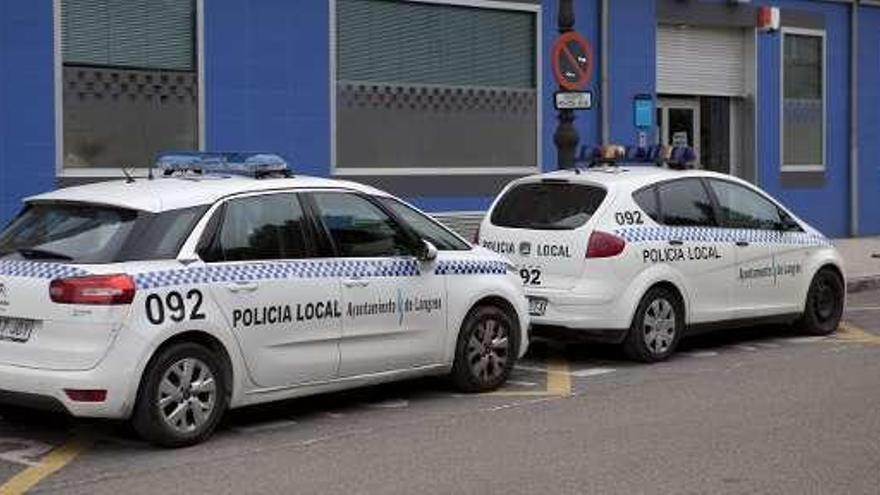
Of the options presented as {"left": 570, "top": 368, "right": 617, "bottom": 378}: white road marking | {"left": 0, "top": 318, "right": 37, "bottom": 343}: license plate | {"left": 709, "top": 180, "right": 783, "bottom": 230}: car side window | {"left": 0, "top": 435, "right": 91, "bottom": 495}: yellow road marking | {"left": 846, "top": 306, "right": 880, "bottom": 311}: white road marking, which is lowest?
{"left": 0, "top": 435, "right": 91, "bottom": 495}: yellow road marking

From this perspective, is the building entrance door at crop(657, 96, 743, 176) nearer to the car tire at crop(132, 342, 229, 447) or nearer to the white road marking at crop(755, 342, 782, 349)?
the white road marking at crop(755, 342, 782, 349)

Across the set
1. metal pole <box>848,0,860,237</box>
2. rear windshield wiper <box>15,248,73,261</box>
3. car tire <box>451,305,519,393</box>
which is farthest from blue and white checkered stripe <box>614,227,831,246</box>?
metal pole <box>848,0,860,237</box>

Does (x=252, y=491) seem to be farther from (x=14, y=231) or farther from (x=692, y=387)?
(x=692, y=387)

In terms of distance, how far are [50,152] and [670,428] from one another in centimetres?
804

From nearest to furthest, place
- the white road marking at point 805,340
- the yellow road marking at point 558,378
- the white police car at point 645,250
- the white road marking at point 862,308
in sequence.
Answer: the yellow road marking at point 558,378 < the white police car at point 645,250 < the white road marking at point 805,340 < the white road marking at point 862,308

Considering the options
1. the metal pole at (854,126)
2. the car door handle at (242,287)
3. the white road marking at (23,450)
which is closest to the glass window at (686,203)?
the car door handle at (242,287)

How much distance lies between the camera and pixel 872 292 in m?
15.7

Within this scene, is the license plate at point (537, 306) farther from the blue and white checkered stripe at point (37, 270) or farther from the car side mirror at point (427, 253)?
the blue and white checkered stripe at point (37, 270)

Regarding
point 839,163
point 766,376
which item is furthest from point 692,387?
point 839,163

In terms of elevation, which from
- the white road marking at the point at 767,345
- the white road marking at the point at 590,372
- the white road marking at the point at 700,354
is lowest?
the white road marking at the point at 590,372

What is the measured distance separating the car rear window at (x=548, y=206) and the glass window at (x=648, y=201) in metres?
0.30

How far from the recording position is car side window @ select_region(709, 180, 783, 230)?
10672 millimetres

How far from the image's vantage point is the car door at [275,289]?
7172 mm

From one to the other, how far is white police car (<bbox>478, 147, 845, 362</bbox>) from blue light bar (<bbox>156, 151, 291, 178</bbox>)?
259cm
